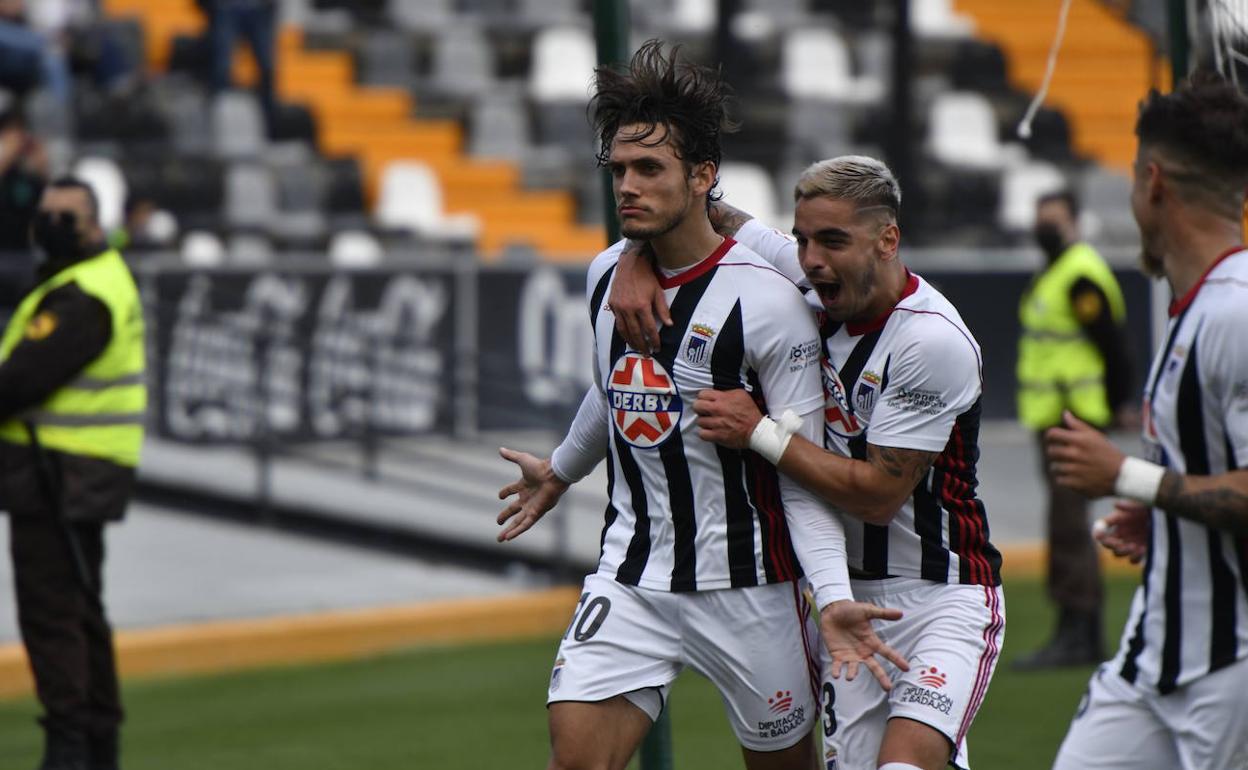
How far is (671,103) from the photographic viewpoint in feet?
16.8

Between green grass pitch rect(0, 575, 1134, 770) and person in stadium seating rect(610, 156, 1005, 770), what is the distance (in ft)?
9.44

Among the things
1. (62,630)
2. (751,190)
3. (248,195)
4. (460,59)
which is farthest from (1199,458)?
(460,59)

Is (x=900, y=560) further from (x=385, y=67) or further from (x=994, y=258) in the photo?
(x=385, y=67)

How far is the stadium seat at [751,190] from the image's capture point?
18203mm

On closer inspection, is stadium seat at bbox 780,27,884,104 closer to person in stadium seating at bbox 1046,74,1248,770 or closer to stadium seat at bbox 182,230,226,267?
stadium seat at bbox 182,230,226,267

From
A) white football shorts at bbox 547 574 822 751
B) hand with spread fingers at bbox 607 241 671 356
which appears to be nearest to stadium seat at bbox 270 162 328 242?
hand with spread fingers at bbox 607 241 671 356

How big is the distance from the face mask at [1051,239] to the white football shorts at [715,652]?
5.08m

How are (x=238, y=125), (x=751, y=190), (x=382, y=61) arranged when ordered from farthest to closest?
(x=382, y=61), (x=751, y=190), (x=238, y=125)

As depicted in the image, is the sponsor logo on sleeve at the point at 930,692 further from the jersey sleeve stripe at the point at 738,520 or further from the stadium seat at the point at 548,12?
the stadium seat at the point at 548,12

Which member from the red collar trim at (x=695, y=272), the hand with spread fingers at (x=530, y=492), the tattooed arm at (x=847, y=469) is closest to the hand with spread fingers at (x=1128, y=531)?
the tattooed arm at (x=847, y=469)

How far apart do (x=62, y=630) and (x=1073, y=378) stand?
4866 mm

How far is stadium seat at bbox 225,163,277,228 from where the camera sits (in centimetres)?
1628

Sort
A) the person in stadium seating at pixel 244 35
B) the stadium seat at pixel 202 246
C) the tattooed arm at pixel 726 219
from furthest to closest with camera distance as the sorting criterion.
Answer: the person in stadium seating at pixel 244 35, the stadium seat at pixel 202 246, the tattooed arm at pixel 726 219

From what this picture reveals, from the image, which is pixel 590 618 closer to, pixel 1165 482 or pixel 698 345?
pixel 698 345
